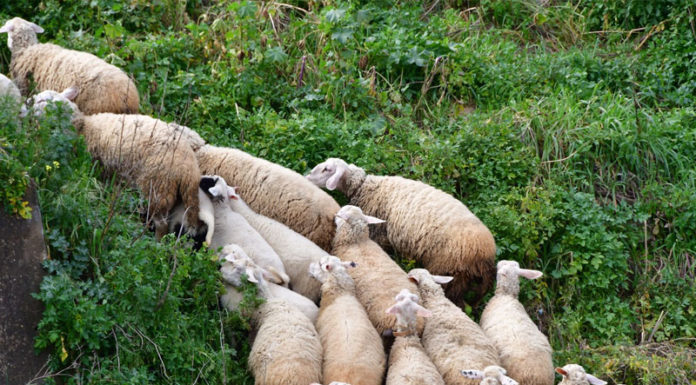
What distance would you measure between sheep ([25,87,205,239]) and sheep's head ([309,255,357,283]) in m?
1.04

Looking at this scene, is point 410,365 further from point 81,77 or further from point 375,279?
point 81,77

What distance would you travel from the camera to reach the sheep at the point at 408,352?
584cm

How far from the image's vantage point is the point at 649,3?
36.3 feet

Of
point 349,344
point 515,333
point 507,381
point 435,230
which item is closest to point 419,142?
point 435,230

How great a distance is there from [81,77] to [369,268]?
11.5 feet

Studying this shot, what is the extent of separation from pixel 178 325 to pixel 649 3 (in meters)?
7.88

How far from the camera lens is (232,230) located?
288 inches

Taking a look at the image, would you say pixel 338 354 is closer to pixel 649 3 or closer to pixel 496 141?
pixel 496 141

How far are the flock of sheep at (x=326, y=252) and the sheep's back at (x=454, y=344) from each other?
0.01 meters

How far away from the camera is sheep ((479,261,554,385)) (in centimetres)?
627

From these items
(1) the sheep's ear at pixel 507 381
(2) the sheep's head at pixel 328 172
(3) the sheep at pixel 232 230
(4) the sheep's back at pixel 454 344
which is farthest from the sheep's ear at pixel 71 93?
(1) the sheep's ear at pixel 507 381

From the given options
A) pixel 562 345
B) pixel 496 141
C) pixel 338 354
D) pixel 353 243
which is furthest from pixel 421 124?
pixel 338 354

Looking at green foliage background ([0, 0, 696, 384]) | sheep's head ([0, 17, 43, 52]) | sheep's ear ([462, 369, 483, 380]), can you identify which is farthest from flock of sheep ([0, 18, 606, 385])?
sheep's head ([0, 17, 43, 52])

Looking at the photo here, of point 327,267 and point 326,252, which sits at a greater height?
point 327,267
